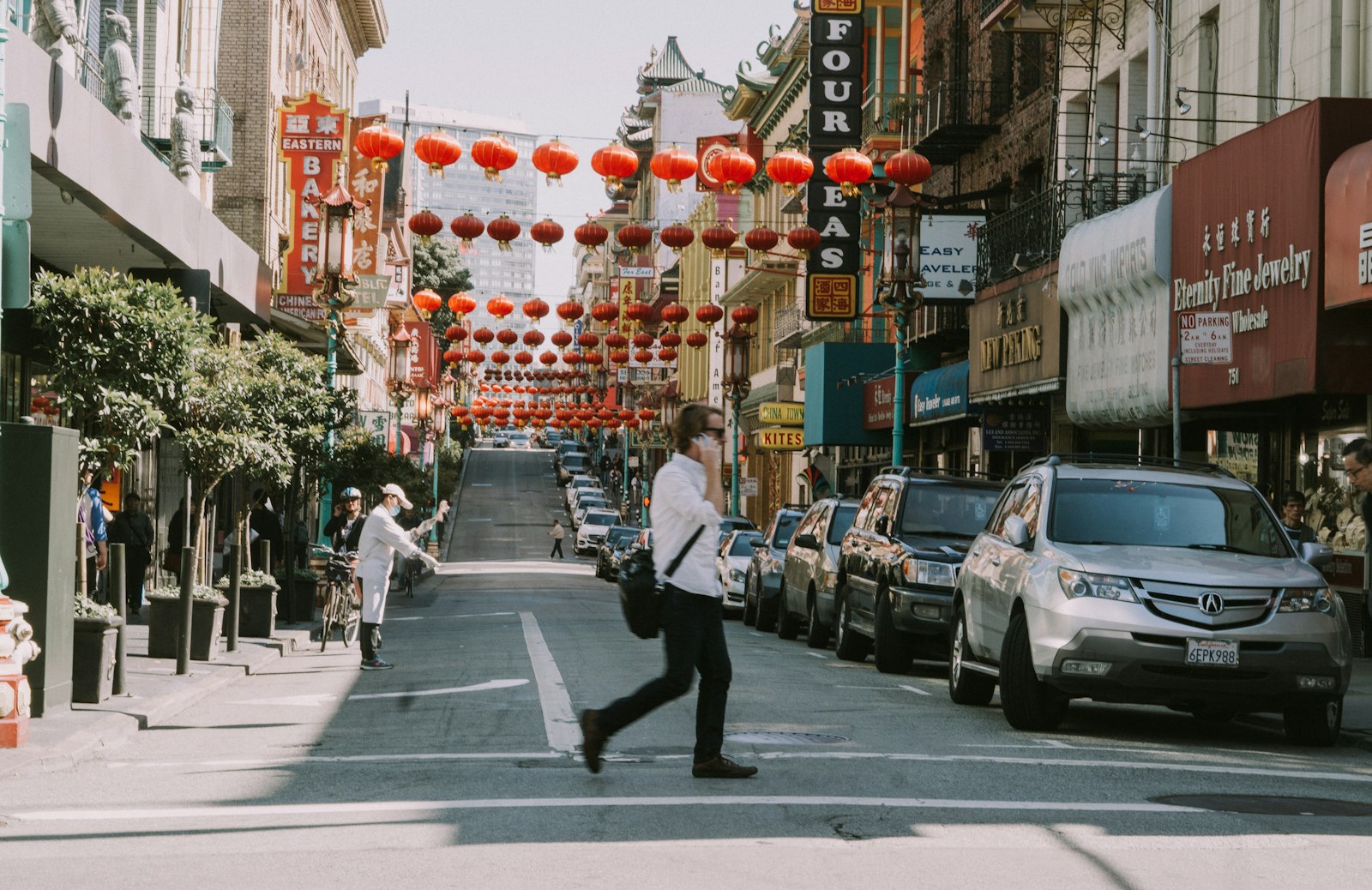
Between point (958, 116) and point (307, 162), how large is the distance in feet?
42.2

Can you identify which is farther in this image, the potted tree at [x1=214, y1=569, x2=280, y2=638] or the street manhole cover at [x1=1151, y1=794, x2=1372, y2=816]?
the potted tree at [x1=214, y1=569, x2=280, y2=638]

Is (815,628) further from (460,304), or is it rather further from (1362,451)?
(460,304)

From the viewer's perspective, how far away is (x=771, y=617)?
27453 millimetres

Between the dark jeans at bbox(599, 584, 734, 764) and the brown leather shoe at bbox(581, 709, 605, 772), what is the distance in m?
0.03

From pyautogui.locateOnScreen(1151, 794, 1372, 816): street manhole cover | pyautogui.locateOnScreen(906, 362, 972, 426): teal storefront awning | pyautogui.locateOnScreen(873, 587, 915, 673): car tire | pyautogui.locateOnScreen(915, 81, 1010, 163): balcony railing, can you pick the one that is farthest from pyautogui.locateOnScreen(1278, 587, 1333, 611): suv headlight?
pyautogui.locateOnScreen(915, 81, 1010, 163): balcony railing

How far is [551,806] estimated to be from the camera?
8.80 m

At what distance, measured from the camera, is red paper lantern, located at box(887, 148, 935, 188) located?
29875mm

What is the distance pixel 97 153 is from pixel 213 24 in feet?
53.1

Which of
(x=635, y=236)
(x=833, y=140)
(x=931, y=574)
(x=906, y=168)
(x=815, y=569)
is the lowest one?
(x=815, y=569)

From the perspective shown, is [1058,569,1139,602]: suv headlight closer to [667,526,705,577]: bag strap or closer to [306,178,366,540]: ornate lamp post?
[667,526,705,577]: bag strap

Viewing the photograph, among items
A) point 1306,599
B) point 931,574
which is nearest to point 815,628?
point 931,574

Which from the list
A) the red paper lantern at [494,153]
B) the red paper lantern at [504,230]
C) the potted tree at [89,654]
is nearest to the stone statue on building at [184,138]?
the red paper lantern at [504,230]

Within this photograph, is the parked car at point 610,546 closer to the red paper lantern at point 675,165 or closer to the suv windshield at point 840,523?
the red paper lantern at point 675,165

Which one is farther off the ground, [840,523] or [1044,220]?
[1044,220]
